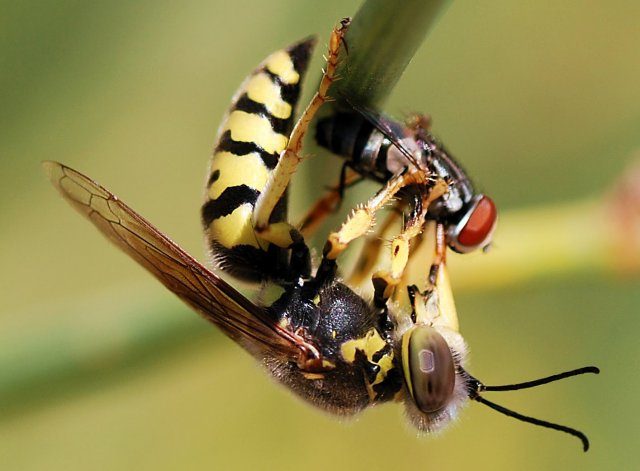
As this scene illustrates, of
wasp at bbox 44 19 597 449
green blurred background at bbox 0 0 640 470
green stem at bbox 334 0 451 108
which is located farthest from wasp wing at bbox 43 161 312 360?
green blurred background at bbox 0 0 640 470

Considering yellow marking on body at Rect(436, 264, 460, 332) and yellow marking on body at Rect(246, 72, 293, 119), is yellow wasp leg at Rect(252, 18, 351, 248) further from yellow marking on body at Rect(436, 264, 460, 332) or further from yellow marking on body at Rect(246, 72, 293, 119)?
yellow marking on body at Rect(436, 264, 460, 332)

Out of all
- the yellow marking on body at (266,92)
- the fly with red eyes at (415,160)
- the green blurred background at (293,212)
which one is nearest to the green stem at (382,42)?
the fly with red eyes at (415,160)

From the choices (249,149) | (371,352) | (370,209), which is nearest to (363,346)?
(371,352)

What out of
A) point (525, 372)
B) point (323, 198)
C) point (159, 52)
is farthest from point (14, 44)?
point (525, 372)

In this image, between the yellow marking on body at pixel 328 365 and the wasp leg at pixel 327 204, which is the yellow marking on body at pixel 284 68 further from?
the yellow marking on body at pixel 328 365

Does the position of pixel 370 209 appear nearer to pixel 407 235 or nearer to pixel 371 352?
pixel 407 235
